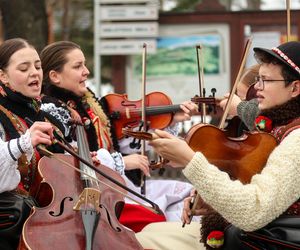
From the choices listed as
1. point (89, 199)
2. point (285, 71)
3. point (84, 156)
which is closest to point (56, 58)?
point (84, 156)

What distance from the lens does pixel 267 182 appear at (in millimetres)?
2469

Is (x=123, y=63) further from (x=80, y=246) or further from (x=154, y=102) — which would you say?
(x=80, y=246)

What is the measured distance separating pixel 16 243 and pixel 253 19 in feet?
20.6

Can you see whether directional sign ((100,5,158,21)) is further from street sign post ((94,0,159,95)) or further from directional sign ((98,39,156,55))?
directional sign ((98,39,156,55))

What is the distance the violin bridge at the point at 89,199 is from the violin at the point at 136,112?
1.50 m

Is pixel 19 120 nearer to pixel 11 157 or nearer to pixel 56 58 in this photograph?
pixel 11 157

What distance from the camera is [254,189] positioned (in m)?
2.48

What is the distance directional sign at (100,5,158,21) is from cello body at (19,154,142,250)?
5.92 m

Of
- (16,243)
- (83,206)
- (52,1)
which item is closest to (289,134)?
(83,206)

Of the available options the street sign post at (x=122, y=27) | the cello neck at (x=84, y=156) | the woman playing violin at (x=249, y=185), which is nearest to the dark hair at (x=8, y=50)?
the cello neck at (x=84, y=156)

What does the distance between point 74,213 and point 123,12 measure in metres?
6.44

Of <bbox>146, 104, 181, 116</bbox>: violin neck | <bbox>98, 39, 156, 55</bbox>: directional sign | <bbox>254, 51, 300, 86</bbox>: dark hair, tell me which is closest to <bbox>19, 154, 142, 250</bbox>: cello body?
<bbox>254, 51, 300, 86</bbox>: dark hair

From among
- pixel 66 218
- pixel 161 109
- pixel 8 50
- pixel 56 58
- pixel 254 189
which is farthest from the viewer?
pixel 161 109

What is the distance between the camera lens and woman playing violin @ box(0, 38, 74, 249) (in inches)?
112
